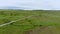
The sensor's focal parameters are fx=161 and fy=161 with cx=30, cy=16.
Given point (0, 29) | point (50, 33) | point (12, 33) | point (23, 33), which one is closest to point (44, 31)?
point (50, 33)

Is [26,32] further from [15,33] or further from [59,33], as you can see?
[59,33]

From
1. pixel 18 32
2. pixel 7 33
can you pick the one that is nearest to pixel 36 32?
pixel 18 32

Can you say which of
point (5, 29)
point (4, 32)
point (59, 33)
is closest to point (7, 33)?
point (4, 32)

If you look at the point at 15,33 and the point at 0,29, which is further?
the point at 0,29

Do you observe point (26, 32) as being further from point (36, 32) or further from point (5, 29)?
point (5, 29)

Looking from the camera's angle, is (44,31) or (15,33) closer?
(15,33)

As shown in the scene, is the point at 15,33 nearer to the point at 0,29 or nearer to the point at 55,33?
the point at 0,29

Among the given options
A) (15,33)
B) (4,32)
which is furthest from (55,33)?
(4,32)
